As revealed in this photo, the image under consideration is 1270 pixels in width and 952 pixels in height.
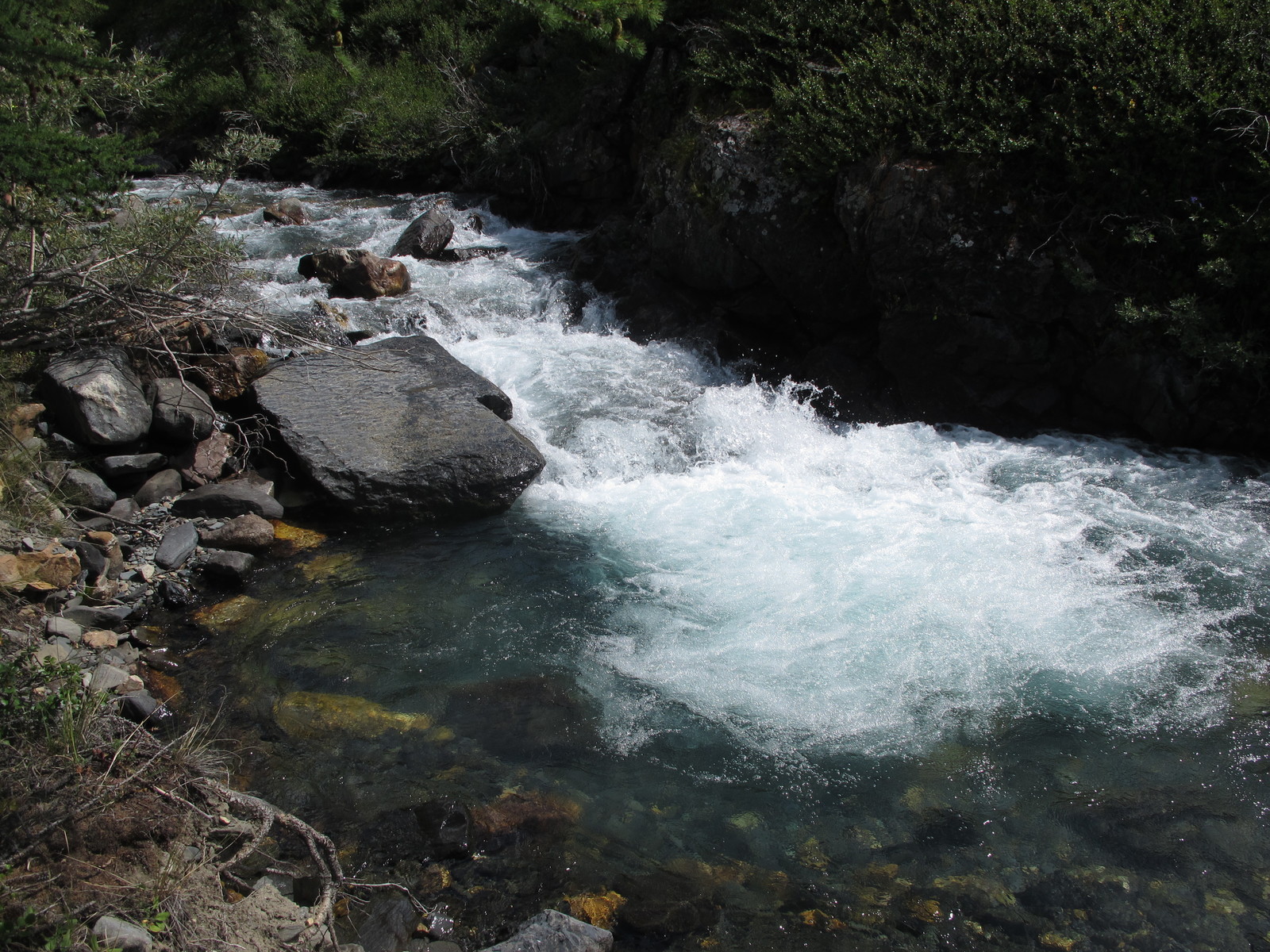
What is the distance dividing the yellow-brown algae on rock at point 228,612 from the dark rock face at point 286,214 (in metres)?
9.03

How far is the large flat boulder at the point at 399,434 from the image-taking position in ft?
22.4

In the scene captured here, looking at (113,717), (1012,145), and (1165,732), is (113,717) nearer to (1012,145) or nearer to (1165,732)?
(1165,732)

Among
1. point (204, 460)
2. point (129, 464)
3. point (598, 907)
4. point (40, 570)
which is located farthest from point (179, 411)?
point (598, 907)

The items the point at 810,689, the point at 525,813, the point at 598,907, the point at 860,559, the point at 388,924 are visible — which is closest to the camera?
the point at 388,924

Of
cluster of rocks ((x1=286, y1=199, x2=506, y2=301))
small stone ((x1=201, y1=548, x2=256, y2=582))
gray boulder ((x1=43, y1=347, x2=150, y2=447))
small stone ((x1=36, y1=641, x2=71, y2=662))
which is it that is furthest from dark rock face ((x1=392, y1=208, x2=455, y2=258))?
small stone ((x1=36, y1=641, x2=71, y2=662))

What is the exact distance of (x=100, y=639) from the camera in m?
5.13

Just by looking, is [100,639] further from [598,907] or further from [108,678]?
[598,907]

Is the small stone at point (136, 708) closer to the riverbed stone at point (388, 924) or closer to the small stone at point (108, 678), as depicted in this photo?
the small stone at point (108, 678)

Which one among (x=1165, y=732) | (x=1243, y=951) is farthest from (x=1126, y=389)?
(x=1243, y=951)

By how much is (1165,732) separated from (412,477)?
5.36 meters

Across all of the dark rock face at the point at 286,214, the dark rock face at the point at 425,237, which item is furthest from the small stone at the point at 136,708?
the dark rock face at the point at 286,214

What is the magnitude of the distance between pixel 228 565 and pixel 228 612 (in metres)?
0.41

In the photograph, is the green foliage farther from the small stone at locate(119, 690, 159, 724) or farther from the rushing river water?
the rushing river water

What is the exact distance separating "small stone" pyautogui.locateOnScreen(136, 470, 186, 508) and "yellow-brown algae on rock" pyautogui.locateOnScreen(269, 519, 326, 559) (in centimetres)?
80
